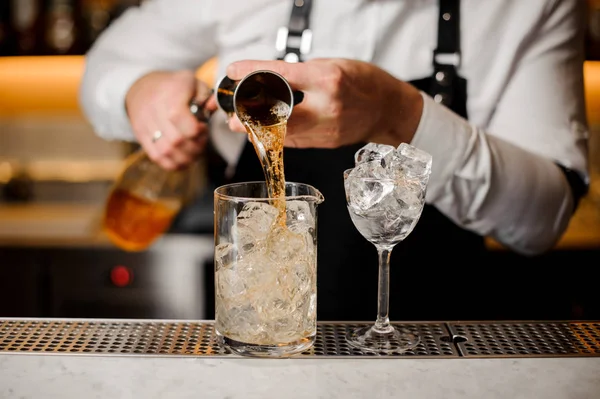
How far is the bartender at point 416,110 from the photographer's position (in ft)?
5.41

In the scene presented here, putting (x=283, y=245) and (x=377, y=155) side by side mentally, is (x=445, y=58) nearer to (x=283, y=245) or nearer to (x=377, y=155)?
(x=377, y=155)

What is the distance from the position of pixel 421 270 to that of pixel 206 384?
1.08 m

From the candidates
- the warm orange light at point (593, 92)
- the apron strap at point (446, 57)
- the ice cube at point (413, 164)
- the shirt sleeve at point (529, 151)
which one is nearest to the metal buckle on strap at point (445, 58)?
the apron strap at point (446, 57)

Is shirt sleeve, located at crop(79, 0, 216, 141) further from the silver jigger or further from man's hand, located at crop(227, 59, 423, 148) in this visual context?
the silver jigger

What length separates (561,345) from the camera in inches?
43.2

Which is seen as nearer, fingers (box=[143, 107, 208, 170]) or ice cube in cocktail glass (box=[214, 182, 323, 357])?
ice cube in cocktail glass (box=[214, 182, 323, 357])

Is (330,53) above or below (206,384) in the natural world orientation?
above

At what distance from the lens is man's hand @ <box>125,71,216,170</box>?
1635 millimetres

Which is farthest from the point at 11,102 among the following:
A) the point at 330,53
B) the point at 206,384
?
the point at 206,384

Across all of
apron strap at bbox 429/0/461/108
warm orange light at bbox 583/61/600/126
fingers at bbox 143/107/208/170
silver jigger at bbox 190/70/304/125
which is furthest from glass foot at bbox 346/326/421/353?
warm orange light at bbox 583/61/600/126

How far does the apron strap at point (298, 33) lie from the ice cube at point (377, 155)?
72 centimetres

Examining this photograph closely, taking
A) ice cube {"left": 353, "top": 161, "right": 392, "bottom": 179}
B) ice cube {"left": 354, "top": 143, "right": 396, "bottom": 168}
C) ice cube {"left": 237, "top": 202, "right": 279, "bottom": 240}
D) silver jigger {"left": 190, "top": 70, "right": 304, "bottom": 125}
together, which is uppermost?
silver jigger {"left": 190, "top": 70, "right": 304, "bottom": 125}

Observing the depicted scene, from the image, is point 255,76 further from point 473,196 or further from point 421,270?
point 421,270

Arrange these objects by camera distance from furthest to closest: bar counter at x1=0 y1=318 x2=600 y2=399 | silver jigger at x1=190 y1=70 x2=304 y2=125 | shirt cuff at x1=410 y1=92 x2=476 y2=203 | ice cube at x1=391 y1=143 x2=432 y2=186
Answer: shirt cuff at x1=410 y1=92 x2=476 y2=203
silver jigger at x1=190 y1=70 x2=304 y2=125
ice cube at x1=391 y1=143 x2=432 y2=186
bar counter at x1=0 y1=318 x2=600 y2=399
